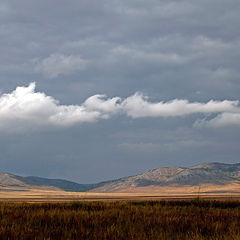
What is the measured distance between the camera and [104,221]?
11.1 meters

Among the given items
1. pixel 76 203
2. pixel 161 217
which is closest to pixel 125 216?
pixel 161 217

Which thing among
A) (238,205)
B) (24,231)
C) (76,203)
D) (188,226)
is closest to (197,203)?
(238,205)

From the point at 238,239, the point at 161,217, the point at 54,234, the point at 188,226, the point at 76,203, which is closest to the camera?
the point at 238,239

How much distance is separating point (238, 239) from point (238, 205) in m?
10.9

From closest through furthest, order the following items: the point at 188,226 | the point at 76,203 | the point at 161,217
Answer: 1. the point at 188,226
2. the point at 161,217
3. the point at 76,203

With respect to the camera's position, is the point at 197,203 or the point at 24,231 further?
the point at 197,203

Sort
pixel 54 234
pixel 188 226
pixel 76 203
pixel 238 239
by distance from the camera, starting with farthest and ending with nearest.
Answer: pixel 76 203
pixel 188 226
pixel 54 234
pixel 238 239

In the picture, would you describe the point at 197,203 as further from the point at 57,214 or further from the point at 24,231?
the point at 24,231

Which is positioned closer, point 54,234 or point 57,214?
point 54,234

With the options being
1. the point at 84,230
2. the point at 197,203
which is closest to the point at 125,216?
the point at 84,230

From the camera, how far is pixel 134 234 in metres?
9.14

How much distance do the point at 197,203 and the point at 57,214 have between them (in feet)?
26.9

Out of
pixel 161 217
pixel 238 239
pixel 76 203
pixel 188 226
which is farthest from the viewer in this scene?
pixel 76 203

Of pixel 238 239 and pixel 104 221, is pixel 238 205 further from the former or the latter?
pixel 238 239
